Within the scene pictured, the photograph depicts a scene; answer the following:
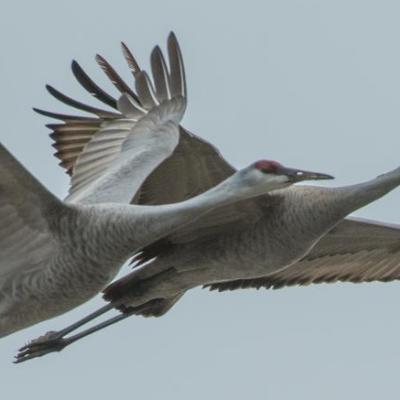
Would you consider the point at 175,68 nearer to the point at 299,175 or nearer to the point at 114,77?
Answer: the point at 114,77

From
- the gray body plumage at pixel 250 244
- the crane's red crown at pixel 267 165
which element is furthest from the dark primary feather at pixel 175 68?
the crane's red crown at pixel 267 165

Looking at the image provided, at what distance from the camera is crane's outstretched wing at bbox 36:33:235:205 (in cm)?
1669

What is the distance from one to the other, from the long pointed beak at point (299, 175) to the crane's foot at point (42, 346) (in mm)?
3921

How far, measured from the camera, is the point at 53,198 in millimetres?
14422

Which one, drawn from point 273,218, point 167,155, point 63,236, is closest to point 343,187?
point 273,218

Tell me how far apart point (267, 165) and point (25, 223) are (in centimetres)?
213

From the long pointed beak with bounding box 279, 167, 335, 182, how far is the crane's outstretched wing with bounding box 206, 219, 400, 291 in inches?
110

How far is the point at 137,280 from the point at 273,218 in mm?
1571

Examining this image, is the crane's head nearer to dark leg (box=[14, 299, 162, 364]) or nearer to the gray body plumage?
the gray body plumage

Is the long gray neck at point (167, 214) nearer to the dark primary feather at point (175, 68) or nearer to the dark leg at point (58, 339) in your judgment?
the dark leg at point (58, 339)

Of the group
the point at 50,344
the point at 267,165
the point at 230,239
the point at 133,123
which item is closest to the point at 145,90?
the point at 133,123

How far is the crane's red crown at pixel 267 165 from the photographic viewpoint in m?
14.3

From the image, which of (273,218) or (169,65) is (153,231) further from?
(169,65)

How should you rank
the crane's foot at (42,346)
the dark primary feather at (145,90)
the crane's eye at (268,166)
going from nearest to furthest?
the crane's eye at (268,166), the crane's foot at (42,346), the dark primary feather at (145,90)
